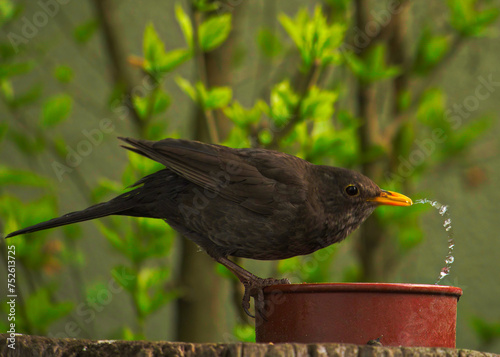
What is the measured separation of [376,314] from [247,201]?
0.79 metres

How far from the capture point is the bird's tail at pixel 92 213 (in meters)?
2.29

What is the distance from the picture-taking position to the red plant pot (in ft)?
5.70

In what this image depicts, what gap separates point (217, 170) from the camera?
241cm

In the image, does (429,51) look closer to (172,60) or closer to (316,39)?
(316,39)

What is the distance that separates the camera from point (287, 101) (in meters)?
2.65

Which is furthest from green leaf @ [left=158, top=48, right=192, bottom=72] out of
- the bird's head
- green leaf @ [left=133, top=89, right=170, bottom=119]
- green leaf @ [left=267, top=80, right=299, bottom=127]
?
the bird's head

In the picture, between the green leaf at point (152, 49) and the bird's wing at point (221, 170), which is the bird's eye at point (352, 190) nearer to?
the bird's wing at point (221, 170)

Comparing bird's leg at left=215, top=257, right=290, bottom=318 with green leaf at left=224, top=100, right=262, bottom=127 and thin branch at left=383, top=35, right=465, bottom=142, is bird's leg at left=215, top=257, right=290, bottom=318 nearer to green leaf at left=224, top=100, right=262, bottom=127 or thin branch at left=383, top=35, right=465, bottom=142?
green leaf at left=224, top=100, right=262, bottom=127

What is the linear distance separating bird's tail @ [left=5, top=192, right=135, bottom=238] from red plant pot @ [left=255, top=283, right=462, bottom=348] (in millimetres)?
930

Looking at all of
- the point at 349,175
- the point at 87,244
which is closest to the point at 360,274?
the point at 349,175

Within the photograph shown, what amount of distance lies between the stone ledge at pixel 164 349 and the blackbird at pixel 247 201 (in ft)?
2.41

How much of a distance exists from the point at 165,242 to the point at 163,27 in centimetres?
247

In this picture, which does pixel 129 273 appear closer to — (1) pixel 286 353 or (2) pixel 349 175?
(2) pixel 349 175

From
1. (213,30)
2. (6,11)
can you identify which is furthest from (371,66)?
(6,11)
